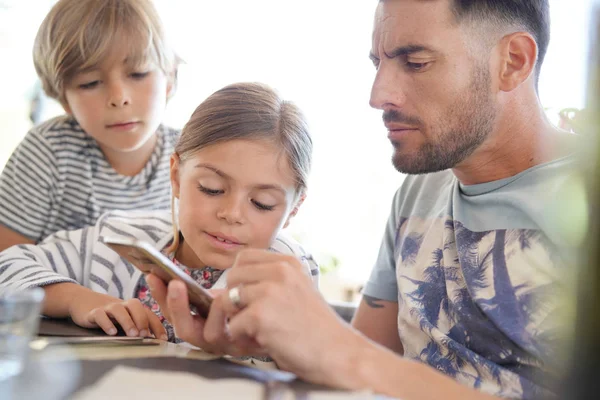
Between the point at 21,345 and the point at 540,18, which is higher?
the point at 540,18

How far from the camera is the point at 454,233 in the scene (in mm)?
1251

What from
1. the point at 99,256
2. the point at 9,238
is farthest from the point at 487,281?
the point at 9,238

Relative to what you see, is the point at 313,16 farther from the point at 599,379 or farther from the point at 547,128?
the point at 599,379

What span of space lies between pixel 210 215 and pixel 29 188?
0.75m

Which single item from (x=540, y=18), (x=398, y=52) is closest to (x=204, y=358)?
(x=398, y=52)

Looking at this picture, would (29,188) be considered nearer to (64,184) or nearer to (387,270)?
(64,184)

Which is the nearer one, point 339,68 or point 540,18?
point 540,18

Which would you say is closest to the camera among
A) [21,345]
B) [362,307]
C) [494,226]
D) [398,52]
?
[21,345]

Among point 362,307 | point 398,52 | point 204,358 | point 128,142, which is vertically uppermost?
point 398,52

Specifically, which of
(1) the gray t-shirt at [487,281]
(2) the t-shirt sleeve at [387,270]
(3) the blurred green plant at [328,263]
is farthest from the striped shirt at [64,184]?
(3) the blurred green plant at [328,263]

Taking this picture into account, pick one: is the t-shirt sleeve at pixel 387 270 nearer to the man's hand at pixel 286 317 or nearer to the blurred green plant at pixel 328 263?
the man's hand at pixel 286 317

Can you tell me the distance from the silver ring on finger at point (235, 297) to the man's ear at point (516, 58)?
0.78 metres

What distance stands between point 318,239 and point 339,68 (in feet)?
3.47

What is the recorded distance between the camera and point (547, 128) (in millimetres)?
1327
